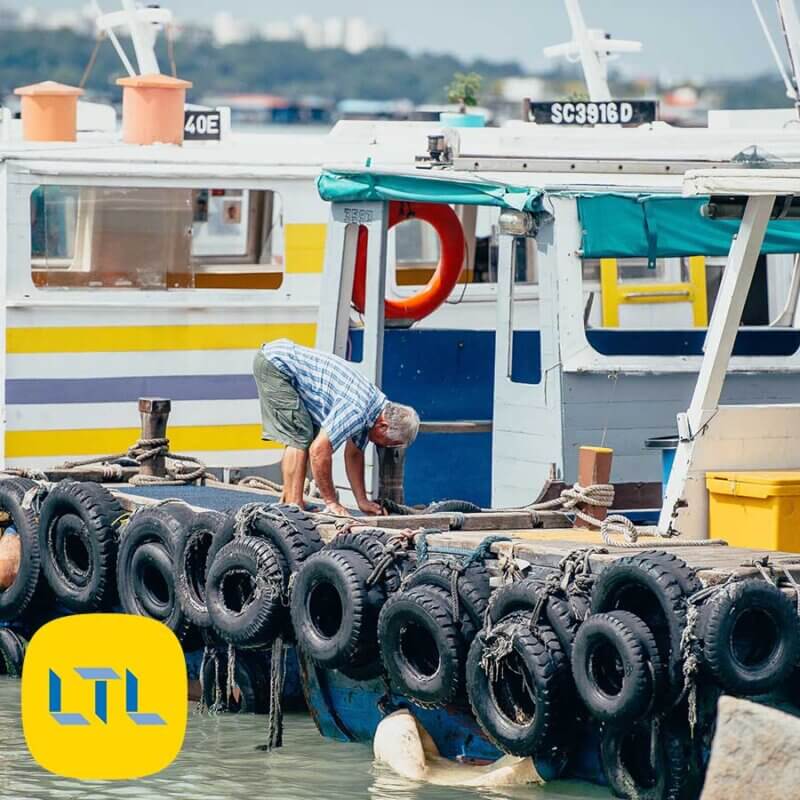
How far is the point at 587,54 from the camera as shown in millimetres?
18844

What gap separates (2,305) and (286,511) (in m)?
4.97

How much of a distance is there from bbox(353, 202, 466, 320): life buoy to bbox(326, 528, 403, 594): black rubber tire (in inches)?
127

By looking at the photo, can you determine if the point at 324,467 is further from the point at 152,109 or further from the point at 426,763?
the point at 152,109

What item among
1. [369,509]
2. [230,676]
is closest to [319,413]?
[369,509]

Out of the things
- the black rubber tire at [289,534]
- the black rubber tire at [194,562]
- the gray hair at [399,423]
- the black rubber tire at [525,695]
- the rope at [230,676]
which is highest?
the gray hair at [399,423]

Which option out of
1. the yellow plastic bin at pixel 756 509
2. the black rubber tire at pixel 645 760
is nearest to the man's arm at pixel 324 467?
the yellow plastic bin at pixel 756 509

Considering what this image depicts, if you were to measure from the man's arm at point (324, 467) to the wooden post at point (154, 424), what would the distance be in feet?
7.71

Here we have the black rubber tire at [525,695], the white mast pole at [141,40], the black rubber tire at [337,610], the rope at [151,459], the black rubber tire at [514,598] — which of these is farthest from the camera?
the white mast pole at [141,40]

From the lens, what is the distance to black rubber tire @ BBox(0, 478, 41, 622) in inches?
460

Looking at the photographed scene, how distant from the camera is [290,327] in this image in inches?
610

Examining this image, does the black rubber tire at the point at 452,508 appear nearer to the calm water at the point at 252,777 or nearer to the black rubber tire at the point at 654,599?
the calm water at the point at 252,777

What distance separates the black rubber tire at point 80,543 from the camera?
37.1 feet

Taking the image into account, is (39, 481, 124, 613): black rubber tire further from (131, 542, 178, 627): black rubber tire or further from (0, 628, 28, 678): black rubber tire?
(0, 628, 28, 678): black rubber tire

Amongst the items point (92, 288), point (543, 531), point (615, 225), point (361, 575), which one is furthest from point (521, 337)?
point (92, 288)
